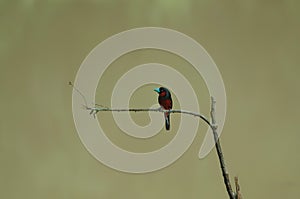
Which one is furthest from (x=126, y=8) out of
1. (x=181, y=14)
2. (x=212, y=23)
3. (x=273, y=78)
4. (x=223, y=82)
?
(x=273, y=78)

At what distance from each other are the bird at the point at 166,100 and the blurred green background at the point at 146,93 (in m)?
0.04

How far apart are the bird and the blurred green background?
0.13 ft

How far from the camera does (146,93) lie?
5.23ft

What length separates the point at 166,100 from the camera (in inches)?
62.3

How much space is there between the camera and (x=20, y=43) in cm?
159

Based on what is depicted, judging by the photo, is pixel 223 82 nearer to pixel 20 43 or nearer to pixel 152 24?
pixel 152 24

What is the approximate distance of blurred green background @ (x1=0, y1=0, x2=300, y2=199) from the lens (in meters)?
1.57

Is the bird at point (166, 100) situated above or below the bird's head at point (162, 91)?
below

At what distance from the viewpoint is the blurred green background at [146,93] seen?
157 cm

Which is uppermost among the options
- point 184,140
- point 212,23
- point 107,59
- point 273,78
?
point 212,23

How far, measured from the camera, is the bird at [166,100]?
5.18 feet

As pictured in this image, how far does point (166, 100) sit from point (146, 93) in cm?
9

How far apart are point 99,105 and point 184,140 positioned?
37 cm

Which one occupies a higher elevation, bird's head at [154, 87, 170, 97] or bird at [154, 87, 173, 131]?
bird's head at [154, 87, 170, 97]
